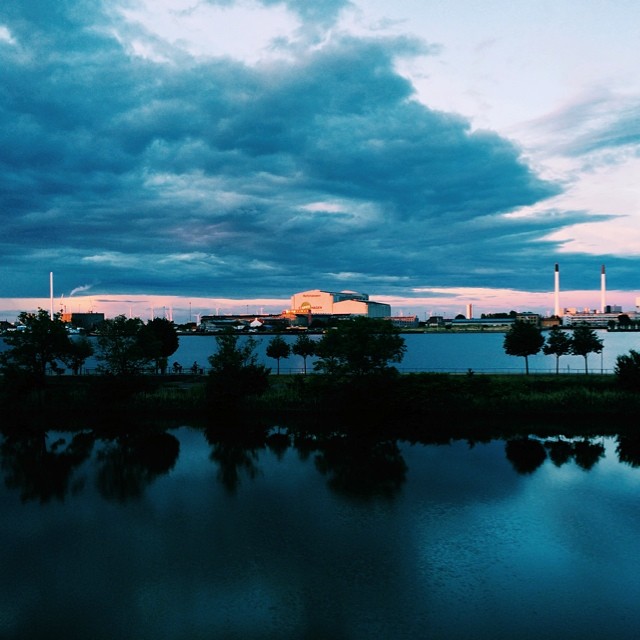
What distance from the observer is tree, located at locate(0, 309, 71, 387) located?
56.1 metres

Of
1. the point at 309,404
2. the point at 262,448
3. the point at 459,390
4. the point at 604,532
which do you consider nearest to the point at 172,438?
the point at 262,448

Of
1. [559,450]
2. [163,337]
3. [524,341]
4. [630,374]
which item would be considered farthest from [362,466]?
[163,337]

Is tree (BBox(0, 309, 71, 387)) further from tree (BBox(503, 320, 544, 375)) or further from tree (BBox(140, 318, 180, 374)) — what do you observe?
tree (BBox(503, 320, 544, 375))

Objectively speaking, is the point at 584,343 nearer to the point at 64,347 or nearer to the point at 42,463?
the point at 42,463

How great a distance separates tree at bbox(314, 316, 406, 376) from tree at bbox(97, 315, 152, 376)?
17475 millimetres

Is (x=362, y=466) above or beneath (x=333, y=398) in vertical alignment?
beneath

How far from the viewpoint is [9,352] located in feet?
191

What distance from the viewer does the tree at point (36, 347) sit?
184 feet

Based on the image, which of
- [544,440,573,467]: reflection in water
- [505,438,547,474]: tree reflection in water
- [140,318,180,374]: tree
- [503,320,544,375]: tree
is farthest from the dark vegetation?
[503,320,544,375]: tree

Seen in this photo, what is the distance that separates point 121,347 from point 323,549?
127 ft

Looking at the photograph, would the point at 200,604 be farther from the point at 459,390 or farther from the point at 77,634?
the point at 459,390

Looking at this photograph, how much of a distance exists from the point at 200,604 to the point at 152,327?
5693cm

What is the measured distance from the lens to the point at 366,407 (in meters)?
47.9

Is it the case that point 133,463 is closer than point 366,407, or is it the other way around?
point 133,463
